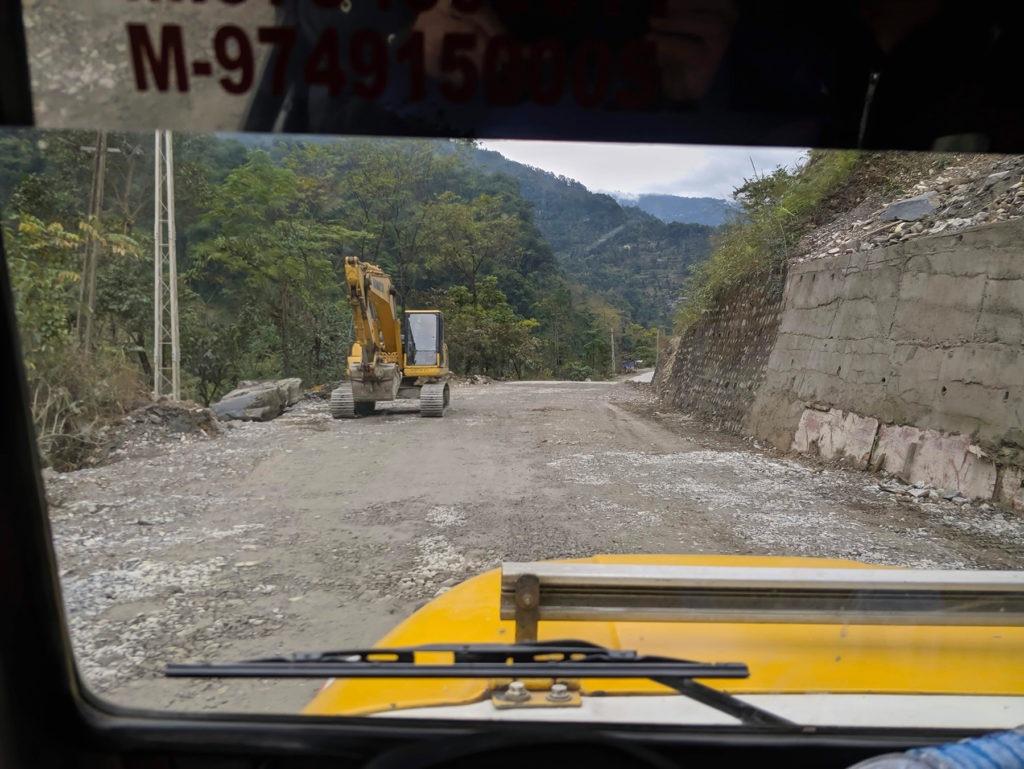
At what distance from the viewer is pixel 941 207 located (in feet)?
25.2

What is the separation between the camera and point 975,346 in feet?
20.8

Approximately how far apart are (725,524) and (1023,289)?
11.7 feet

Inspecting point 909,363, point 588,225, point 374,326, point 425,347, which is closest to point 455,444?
point 425,347

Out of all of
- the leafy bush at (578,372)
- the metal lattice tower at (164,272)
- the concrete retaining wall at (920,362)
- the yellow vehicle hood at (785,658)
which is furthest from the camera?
the leafy bush at (578,372)

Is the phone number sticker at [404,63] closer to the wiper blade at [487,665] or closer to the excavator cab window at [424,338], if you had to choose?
the wiper blade at [487,665]

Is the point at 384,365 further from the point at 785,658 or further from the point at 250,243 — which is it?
the point at 785,658

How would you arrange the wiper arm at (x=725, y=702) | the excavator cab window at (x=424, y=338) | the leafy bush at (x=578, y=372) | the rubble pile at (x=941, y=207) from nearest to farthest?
the wiper arm at (x=725, y=702), the rubble pile at (x=941, y=207), the excavator cab window at (x=424, y=338), the leafy bush at (x=578, y=372)

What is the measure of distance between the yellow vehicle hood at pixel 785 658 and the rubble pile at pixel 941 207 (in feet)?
20.5

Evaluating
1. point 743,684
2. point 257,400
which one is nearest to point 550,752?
point 743,684

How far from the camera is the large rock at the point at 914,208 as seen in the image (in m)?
7.83

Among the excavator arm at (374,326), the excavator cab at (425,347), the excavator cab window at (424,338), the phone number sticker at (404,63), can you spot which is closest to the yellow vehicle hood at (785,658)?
the phone number sticker at (404,63)

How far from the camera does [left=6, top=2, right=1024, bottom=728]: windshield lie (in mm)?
1222

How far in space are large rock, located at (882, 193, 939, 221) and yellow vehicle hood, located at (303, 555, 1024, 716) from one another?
798 cm

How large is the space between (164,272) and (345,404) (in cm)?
1049
